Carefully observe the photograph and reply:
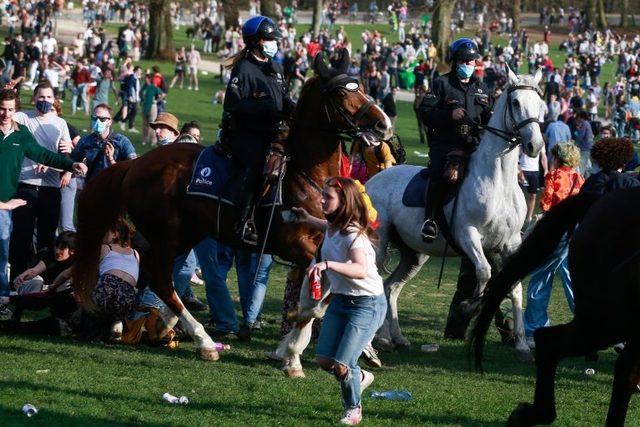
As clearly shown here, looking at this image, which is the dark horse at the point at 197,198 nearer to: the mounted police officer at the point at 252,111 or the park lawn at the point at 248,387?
the mounted police officer at the point at 252,111

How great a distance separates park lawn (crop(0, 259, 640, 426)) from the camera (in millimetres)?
8695

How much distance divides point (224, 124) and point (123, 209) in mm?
1446

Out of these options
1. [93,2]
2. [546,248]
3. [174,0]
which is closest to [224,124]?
[546,248]

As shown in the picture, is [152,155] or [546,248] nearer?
[546,248]

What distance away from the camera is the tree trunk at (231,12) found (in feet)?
213

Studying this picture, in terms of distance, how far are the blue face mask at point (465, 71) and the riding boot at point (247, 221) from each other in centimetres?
288

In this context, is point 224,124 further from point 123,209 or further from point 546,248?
point 546,248

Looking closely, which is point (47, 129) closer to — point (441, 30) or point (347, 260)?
point (347, 260)

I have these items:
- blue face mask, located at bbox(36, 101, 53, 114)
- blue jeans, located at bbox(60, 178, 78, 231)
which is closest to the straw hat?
blue face mask, located at bbox(36, 101, 53, 114)

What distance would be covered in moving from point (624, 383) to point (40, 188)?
25.0ft

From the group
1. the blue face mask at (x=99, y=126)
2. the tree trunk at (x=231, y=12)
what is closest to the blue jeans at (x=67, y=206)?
the blue face mask at (x=99, y=126)

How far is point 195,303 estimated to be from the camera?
1397cm

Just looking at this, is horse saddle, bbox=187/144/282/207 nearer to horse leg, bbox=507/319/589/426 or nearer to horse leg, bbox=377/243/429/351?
horse leg, bbox=377/243/429/351

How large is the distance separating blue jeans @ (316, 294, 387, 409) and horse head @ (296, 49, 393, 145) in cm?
225
